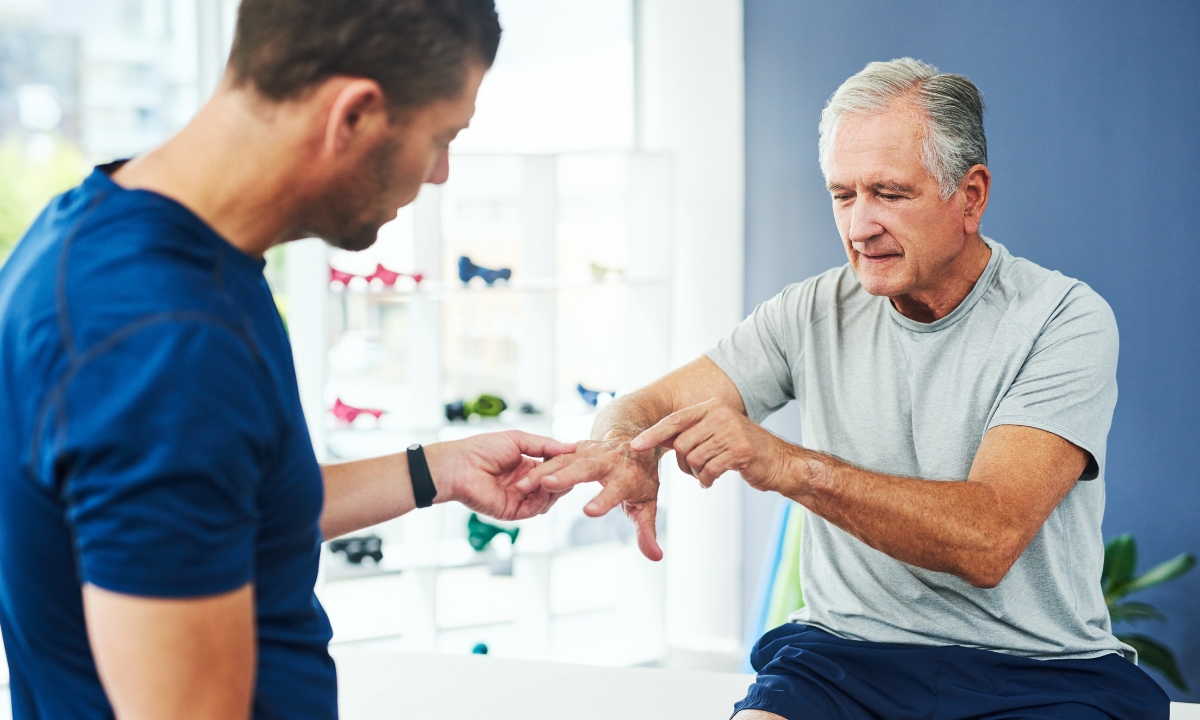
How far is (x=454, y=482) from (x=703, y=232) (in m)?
2.37

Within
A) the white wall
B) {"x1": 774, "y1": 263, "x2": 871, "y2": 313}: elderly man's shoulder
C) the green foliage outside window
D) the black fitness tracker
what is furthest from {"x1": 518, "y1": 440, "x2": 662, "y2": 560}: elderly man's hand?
the green foliage outside window

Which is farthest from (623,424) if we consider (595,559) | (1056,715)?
(595,559)

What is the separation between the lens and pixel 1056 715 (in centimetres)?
138

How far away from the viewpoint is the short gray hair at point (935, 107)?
1578 mm

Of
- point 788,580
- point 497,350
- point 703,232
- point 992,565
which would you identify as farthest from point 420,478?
point 497,350

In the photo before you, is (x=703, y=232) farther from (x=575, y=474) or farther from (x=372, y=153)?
(x=372, y=153)

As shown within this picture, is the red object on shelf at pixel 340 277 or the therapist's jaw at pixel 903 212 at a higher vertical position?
the therapist's jaw at pixel 903 212

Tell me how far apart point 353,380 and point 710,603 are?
67.0 inches

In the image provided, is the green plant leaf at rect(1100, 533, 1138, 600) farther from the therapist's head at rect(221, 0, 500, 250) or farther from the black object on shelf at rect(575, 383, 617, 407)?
the therapist's head at rect(221, 0, 500, 250)

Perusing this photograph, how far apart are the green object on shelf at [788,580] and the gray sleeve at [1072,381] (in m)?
0.94

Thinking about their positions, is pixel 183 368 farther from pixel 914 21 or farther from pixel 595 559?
pixel 595 559

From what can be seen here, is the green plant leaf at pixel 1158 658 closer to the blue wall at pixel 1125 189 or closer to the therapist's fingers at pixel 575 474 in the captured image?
the blue wall at pixel 1125 189

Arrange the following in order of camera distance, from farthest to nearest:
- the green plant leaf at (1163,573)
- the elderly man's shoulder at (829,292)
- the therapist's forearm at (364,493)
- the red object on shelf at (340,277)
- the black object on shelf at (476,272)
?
the black object on shelf at (476,272) < the red object on shelf at (340,277) < the green plant leaf at (1163,573) < the elderly man's shoulder at (829,292) < the therapist's forearm at (364,493)

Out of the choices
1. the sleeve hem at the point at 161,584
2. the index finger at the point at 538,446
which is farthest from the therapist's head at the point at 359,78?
the index finger at the point at 538,446
